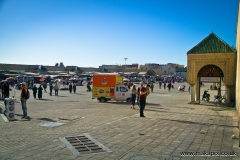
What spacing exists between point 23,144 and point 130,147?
315cm

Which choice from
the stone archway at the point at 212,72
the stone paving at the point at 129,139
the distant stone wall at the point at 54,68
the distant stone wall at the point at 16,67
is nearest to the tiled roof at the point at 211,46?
the stone archway at the point at 212,72

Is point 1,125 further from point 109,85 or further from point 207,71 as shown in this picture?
point 207,71

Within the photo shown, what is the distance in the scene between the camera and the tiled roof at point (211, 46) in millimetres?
17214

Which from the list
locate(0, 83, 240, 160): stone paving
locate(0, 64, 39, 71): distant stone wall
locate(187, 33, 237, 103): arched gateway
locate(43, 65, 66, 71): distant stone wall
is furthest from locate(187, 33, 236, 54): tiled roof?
locate(43, 65, 66, 71): distant stone wall

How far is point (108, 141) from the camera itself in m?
6.58

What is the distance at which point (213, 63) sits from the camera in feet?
57.0

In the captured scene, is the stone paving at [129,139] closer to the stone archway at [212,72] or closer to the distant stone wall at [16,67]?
the stone archway at [212,72]

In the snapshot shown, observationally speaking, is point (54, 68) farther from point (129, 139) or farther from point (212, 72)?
point (129, 139)

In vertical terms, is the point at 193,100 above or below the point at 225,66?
below

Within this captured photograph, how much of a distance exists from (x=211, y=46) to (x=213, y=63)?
154 centimetres

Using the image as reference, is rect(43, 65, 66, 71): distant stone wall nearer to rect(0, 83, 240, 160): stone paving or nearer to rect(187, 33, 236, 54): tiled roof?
rect(187, 33, 236, 54): tiled roof

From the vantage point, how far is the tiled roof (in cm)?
1721

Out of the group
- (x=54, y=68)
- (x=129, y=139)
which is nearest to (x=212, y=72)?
(x=129, y=139)

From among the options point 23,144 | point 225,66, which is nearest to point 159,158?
point 23,144
